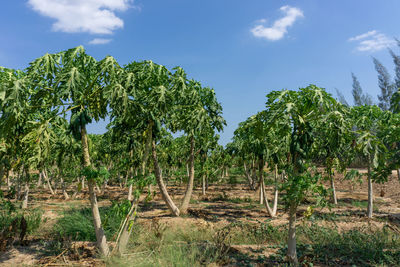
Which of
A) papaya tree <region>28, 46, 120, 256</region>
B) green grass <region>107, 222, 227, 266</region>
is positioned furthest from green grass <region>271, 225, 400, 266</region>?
papaya tree <region>28, 46, 120, 256</region>

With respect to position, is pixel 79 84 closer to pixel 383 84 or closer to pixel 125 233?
pixel 125 233

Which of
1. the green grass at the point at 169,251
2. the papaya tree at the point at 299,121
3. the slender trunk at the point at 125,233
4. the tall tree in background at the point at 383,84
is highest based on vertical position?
the tall tree in background at the point at 383,84

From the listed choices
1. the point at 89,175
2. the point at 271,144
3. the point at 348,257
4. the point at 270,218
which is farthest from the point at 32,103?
the point at 270,218

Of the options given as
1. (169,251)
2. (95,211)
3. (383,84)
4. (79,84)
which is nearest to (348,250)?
(169,251)

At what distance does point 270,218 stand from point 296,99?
29.2 feet

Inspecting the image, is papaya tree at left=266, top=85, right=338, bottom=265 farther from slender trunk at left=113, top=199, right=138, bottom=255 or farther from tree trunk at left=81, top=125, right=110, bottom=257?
tree trunk at left=81, top=125, right=110, bottom=257

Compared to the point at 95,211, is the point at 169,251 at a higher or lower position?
lower

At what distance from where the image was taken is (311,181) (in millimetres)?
5438

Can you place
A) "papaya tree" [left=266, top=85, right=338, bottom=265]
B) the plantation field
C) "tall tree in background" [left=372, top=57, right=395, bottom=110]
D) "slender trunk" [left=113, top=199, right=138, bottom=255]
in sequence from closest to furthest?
"papaya tree" [left=266, top=85, right=338, bottom=265], the plantation field, "slender trunk" [left=113, top=199, right=138, bottom=255], "tall tree in background" [left=372, top=57, right=395, bottom=110]

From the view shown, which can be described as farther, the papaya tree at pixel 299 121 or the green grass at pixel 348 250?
the green grass at pixel 348 250

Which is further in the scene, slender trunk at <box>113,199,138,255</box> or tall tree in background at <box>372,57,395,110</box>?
tall tree in background at <box>372,57,395,110</box>

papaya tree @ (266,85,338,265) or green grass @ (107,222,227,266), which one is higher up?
papaya tree @ (266,85,338,265)

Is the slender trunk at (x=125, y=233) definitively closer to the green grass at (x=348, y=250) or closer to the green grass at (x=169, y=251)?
the green grass at (x=169, y=251)

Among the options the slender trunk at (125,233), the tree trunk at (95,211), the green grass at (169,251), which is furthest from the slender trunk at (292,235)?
the tree trunk at (95,211)
